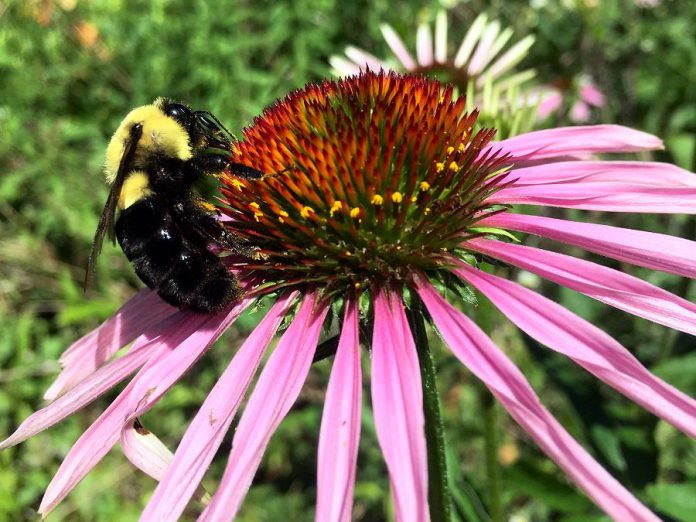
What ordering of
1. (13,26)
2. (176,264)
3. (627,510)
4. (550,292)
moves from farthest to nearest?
(13,26)
(550,292)
(176,264)
(627,510)

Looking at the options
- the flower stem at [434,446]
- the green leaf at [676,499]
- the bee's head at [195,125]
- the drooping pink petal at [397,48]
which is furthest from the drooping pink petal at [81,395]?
the drooping pink petal at [397,48]

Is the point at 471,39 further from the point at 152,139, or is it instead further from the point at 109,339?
the point at 109,339

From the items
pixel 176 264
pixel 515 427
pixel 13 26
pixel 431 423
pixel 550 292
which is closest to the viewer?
pixel 431 423

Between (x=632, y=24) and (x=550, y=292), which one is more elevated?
(x=632, y=24)

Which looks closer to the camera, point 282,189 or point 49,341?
point 282,189

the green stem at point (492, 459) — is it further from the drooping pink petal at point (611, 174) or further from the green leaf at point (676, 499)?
the drooping pink petal at point (611, 174)

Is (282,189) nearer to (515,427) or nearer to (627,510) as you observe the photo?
(627,510)

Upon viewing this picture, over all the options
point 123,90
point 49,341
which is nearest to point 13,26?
point 123,90

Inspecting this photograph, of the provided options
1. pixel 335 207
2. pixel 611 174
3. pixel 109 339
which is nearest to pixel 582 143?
pixel 611 174
